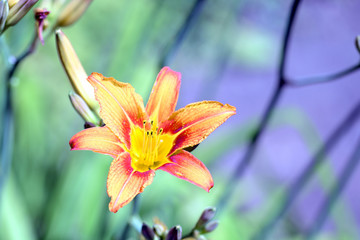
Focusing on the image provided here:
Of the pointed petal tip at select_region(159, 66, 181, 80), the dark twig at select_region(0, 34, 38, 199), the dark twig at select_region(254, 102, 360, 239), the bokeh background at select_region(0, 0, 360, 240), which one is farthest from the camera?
the bokeh background at select_region(0, 0, 360, 240)

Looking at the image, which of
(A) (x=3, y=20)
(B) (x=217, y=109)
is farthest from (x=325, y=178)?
(A) (x=3, y=20)

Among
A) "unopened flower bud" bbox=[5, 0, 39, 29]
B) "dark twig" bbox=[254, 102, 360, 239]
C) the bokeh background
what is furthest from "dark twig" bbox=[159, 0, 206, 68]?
"dark twig" bbox=[254, 102, 360, 239]

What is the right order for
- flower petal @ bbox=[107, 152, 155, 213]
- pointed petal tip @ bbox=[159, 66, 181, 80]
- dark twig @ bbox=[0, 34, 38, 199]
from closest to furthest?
flower petal @ bbox=[107, 152, 155, 213]
pointed petal tip @ bbox=[159, 66, 181, 80]
dark twig @ bbox=[0, 34, 38, 199]

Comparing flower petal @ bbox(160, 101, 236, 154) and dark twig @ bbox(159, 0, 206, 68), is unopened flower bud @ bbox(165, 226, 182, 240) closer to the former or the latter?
flower petal @ bbox(160, 101, 236, 154)

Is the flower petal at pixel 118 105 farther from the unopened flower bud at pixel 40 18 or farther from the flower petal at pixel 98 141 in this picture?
the unopened flower bud at pixel 40 18

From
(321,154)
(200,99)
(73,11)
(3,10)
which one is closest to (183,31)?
(73,11)

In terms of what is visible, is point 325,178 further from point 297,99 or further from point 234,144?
point 297,99
